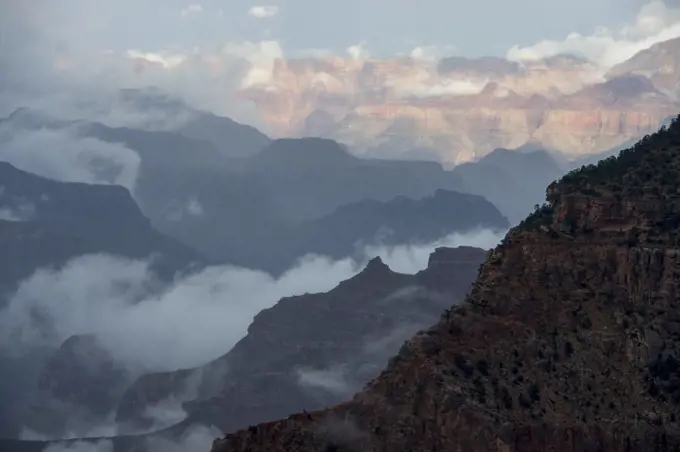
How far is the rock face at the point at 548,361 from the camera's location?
4300 centimetres

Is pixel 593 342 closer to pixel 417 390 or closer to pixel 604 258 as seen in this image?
pixel 604 258

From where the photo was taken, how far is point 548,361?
45.9 metres

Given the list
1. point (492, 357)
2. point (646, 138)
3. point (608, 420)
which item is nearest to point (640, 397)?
point (608, 420)

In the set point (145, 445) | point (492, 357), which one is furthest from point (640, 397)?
point (145, 445)

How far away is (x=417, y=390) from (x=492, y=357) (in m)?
3.21

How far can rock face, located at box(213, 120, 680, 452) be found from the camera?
43.0 meters

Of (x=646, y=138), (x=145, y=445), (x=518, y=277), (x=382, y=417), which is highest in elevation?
(x=646, y=138)

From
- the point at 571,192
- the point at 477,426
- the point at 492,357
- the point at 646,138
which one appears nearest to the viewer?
the point at 477,426

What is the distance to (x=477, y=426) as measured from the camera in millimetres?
42250

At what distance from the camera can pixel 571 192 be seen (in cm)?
5409

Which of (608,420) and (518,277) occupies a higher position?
(518,277)

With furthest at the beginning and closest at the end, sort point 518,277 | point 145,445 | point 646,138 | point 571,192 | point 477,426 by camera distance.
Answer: point 145,445 → point 646,138 → point 571,192 → point 518,277 → point 477,426

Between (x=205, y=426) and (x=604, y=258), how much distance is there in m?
154

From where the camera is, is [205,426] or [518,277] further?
[205,426]
